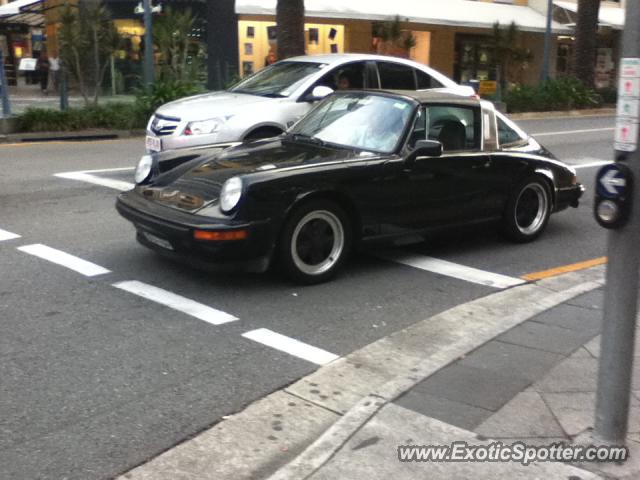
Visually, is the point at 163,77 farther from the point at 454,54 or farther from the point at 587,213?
the point at 454,54

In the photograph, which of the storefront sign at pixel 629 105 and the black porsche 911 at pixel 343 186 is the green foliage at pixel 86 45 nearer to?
the black porsche 911 at pixel 343 186

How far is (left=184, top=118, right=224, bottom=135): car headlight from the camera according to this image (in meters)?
9.97

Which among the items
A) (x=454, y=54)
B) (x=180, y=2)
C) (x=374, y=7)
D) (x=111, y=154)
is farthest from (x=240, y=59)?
(x=111, y=154)

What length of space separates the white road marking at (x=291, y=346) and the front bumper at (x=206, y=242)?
72 centimetres

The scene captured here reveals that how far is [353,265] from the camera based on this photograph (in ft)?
23.5

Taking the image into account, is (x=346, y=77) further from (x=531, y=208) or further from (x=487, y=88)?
(x=487, y=88)

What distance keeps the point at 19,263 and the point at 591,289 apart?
4.75 meters

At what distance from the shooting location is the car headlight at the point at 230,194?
19.3 ft

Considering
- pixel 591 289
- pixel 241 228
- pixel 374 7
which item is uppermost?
pixel 374 7

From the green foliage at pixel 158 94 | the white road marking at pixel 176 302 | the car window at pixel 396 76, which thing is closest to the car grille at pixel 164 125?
the car window at pixel 396 76

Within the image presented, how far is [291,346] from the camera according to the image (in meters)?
5.20

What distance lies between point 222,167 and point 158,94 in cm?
1132

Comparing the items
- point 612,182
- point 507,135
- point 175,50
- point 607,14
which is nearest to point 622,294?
point 612,182

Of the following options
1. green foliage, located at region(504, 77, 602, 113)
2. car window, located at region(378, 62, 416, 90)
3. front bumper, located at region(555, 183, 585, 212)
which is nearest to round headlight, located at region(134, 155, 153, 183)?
front bumper, located at region(555, 183, 585, 212)
